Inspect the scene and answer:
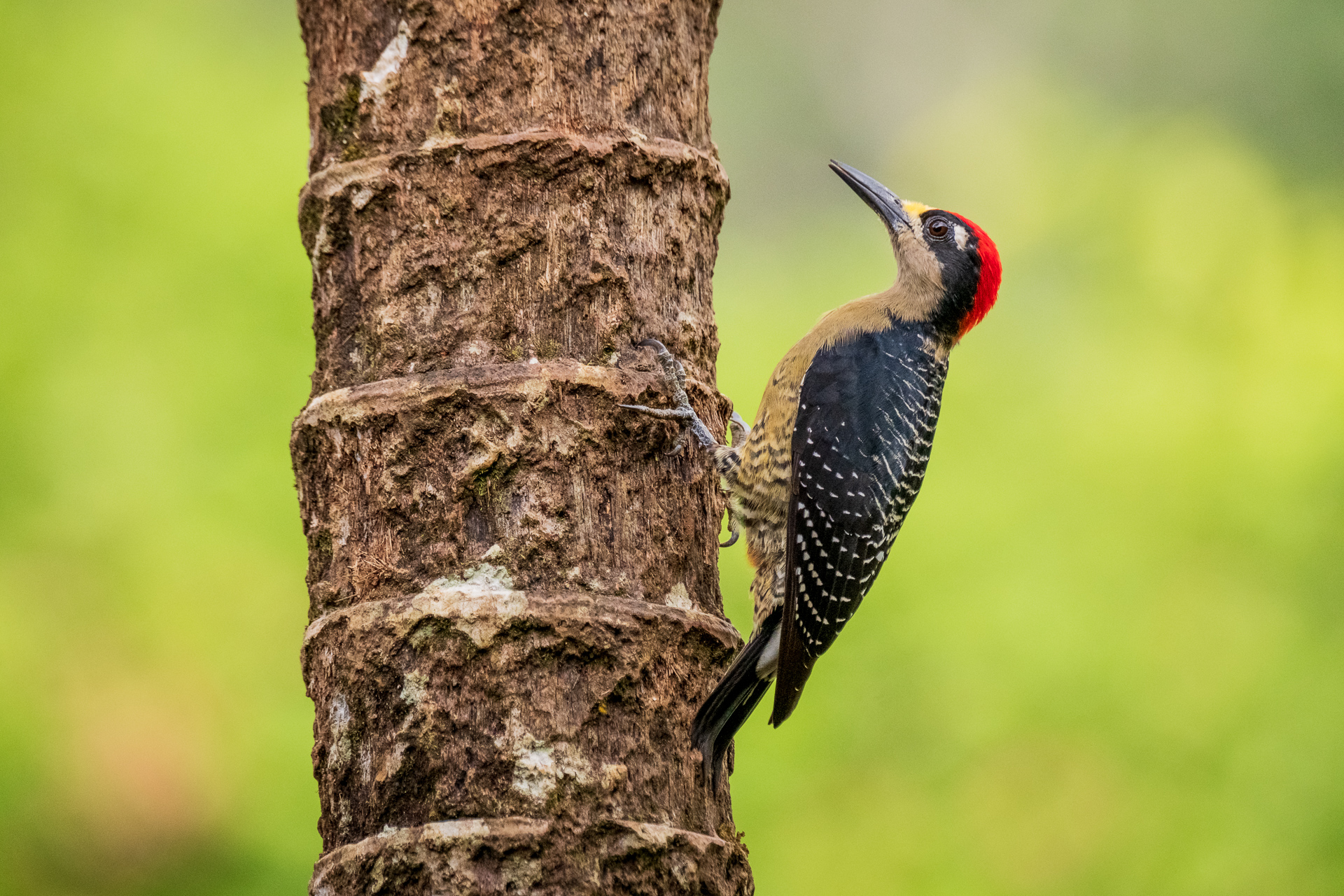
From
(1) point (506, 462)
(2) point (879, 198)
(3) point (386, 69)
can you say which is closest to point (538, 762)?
(1) point (506, 462)

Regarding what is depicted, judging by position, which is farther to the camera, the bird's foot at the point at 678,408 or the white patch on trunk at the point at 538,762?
the bird's foot at the point at 678,408

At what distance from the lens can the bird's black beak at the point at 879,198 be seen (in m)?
5.81

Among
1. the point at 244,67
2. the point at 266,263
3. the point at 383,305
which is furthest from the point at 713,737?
the point at 244,67

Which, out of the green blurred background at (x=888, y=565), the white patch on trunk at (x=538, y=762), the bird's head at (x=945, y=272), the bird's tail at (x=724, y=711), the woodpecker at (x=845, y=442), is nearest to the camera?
the white patch on trunk at (x=538, y=762)

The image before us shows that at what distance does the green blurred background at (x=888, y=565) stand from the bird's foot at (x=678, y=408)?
3.91 m

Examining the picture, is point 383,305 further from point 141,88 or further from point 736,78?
point 736,78

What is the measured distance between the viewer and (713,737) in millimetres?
3498

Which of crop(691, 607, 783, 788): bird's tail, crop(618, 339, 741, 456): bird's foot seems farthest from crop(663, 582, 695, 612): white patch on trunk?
crop(618, 339, 741, 456): bird's foot

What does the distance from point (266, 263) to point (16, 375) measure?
4.80ft

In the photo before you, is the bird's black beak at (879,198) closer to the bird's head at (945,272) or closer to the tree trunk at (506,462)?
the bird's head at (945,272)

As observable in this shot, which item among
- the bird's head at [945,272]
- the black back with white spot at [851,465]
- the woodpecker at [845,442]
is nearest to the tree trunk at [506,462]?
the woodpecker at [845,442]

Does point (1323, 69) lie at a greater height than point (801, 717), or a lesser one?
greater

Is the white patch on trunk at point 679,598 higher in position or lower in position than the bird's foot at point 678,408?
lower

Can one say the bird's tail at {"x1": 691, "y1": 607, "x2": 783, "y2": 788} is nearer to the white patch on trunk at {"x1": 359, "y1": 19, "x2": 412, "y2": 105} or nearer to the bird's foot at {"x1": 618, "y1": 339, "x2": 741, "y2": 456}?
the bird's foot at {"x1": 618, "y1": 339, "x2": 741, "y2": 456}
